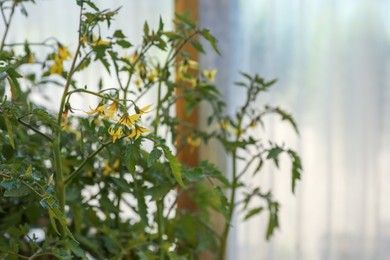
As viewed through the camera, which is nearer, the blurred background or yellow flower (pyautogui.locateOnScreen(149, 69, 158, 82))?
yellow flower (pyautogui.locateOnScreen(149, 69, 158, 82))

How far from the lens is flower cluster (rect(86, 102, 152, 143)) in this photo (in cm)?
84

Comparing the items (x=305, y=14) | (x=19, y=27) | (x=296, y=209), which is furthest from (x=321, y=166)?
(x=19, y=27)

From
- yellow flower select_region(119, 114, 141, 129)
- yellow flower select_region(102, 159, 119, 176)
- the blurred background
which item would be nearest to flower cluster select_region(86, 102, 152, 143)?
yellow flower select_region(119, 114, 141, 129)

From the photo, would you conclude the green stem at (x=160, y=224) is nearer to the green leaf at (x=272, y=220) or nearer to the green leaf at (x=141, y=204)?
the green leaf at (x=141, y=204)

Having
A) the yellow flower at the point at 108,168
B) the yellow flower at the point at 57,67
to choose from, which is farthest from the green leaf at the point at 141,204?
the yellow flower at the point at 57,67

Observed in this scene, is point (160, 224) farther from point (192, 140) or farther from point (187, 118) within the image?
point (187, 118)

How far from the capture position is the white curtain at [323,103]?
5.81 ft

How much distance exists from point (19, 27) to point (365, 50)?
3.60 feet

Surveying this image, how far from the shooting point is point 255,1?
1.84 metres

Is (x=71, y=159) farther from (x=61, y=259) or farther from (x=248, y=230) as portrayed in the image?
(x=248, y=230)

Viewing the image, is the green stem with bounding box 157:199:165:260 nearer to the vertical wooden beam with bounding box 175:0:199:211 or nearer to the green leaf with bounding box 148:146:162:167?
the green leaf with bounding box 148:146:162:167

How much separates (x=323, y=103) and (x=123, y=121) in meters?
1.09

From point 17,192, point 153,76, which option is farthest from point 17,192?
point 153,76

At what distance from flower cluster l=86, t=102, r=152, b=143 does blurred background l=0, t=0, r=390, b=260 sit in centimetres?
104
